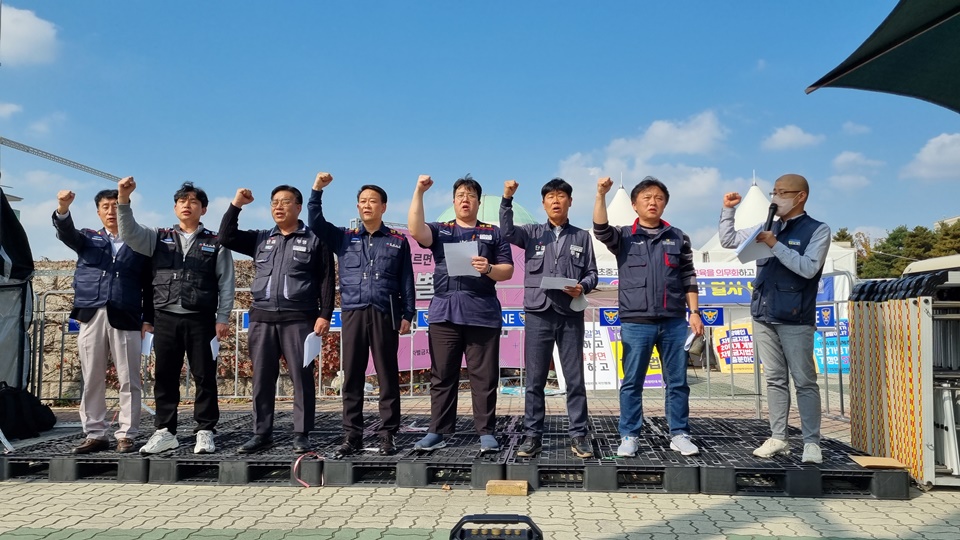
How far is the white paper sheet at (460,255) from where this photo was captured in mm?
4405

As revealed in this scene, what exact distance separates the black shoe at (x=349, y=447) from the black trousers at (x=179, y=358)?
1.06m

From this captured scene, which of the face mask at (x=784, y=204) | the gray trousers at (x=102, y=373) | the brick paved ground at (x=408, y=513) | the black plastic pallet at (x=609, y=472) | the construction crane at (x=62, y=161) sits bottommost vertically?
the brick paved ground at (x=408, y=513)

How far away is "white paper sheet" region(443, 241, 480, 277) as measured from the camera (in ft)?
14.5

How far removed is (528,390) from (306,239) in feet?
→ 6.69

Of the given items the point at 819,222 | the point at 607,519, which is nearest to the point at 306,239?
the point at 607,519

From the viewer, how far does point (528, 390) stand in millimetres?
4547

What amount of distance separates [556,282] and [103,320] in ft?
11.5

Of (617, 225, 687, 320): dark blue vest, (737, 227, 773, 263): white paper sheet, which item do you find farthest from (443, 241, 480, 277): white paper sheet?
(737, 227, 773, 263): white paper sheet

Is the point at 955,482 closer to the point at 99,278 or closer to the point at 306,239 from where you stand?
the point at 306,239

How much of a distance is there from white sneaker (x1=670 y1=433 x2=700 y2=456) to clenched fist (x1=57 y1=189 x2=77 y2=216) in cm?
481

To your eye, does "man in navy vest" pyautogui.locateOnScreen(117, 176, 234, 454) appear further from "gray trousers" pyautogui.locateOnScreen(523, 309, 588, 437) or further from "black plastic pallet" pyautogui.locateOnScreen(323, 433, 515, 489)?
"gray trousers" pyautogui.locateOnScreen(523, 309, 588, 437)

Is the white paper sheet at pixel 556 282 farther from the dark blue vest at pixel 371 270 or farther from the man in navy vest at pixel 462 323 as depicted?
the dark blue vest at pixel 371 270

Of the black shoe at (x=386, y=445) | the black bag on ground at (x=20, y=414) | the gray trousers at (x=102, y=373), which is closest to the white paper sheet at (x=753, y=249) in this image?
the black shoe at (x=386, y=445)

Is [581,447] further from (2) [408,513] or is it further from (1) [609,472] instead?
(2) [408,513]
